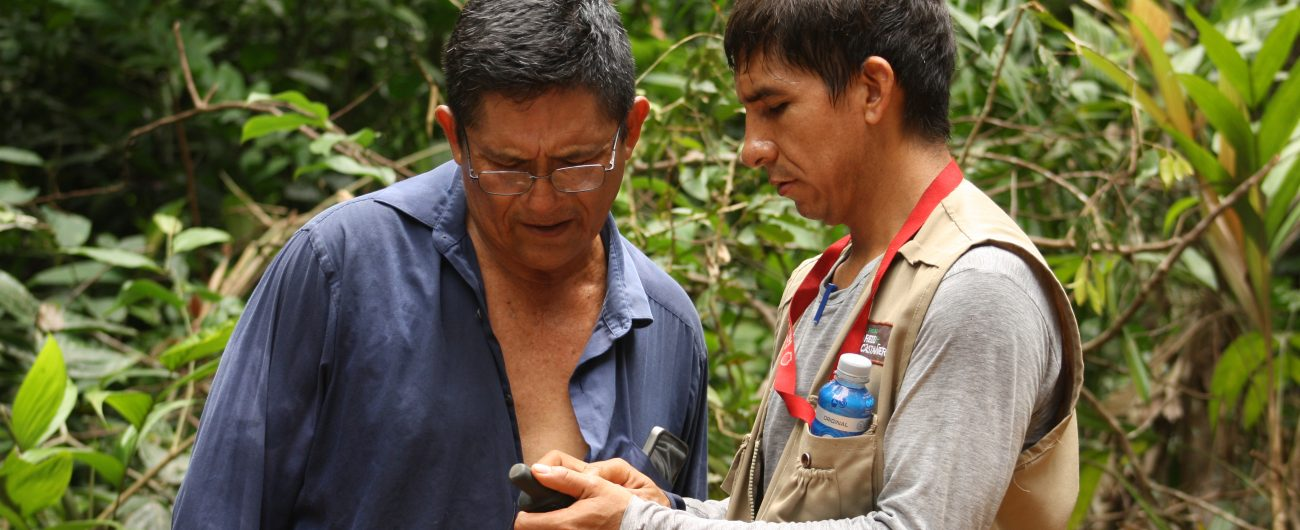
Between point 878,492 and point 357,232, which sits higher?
point 357,232

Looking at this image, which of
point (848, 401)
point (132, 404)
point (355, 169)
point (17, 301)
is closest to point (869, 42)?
point (848, 401)

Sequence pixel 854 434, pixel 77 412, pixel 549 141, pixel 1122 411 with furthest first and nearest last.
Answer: pixel 1122 411, pixel 77 412, pixel 549 141, pixel 854 434

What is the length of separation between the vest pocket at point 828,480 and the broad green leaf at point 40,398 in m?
2.05

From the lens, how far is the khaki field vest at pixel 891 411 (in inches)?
54.2

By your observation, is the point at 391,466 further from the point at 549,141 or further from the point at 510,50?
the point at 510,50

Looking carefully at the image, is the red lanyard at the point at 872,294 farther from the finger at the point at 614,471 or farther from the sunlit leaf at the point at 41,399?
the sunlit leaf at the point at 41,399

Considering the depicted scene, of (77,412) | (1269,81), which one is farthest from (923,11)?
(77,412)

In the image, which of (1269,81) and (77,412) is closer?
(1269,81)

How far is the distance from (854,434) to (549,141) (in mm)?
731

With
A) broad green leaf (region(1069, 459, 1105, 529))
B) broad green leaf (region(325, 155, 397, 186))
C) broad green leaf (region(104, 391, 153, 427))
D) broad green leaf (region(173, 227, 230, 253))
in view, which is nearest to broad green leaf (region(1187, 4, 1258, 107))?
broad green leaf (region(1069, 459, 1105, 529))

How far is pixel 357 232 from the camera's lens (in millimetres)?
1944

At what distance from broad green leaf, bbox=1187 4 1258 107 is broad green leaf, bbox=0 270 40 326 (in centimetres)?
333

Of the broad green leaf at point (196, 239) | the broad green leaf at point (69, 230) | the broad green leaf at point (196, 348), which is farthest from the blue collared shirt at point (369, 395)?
the broad green leaf at point (69, 230)

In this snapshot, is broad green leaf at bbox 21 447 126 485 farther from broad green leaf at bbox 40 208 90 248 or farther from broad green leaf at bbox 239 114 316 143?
broad green leaf at bbox 40 208 90 248
